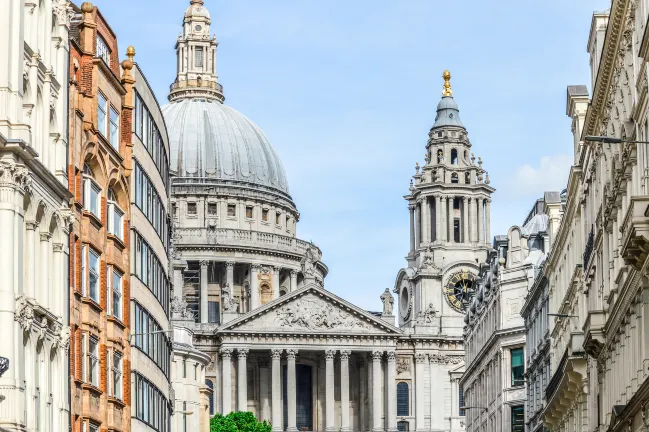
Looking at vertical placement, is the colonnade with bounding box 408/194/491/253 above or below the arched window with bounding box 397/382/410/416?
above

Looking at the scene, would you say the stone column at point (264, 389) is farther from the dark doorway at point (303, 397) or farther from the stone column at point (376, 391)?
the stone column at point (376, 391)

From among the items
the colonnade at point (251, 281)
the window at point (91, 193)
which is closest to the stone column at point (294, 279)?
the colonnade at point (251, 281)

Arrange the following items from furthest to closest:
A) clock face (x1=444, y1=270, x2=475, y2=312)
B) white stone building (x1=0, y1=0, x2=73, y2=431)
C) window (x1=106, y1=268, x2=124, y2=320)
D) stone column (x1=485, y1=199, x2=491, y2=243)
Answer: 1. stone column (x1=485, y1=199, x2=491, y2=243)
2. clock face (x1=444, y1=270, x2=475, y2=312)
3. window (x1=106, y1=268, x2=124, y2=320)
4. white stone building (x1=0, y1=0, x2=73, y2=431)

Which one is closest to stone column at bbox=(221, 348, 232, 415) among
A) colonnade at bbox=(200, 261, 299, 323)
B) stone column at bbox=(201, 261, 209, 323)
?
stone column at bbox=(201, 261, 209, 323)

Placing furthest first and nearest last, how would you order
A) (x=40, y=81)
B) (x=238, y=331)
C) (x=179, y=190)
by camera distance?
1. (x=179, y=190)
2. (x=238, y=331)
3. (x=40, y=81)

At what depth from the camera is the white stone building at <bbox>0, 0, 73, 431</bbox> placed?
44125 mm

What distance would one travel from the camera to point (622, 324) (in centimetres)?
4988

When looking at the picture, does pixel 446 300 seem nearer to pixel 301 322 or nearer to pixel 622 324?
pixel 301 322

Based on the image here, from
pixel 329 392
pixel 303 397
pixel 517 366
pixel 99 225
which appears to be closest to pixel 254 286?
pixel 303 397

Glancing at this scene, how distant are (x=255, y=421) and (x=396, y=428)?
24867mm

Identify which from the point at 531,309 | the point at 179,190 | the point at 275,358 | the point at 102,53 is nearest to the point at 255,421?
the point at 275,358

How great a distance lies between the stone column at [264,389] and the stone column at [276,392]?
3.15m

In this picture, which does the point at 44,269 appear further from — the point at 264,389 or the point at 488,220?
the point at 264,389

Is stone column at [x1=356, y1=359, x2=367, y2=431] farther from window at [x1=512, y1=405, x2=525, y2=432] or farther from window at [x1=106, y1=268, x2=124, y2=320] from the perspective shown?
window at [x1=106, y1=268, x2=124, y2=320]
